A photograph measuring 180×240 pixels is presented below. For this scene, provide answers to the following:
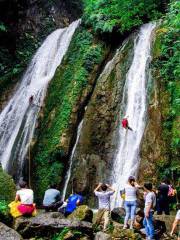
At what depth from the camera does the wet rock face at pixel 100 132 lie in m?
16.1

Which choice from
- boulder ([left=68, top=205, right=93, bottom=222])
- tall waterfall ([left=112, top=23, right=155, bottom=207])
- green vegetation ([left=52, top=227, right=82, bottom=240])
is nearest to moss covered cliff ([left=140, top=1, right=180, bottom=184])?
tall waterfall ([left=112, top=23, right=155, bottom=207])

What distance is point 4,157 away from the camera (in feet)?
61.4

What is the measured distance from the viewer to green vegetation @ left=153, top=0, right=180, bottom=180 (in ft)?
47.1

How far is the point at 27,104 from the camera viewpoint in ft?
67.3

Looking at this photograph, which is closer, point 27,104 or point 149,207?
point 149,207

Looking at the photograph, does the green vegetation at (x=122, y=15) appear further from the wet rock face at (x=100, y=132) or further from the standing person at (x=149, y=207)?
the standing person at (x=149, y=207)

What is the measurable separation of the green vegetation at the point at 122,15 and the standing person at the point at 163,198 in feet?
30.3

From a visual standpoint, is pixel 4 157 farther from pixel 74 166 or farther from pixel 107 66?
pixel 107 66

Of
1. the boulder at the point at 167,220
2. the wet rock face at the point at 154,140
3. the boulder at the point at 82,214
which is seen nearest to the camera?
the boulder at the point at 82,214

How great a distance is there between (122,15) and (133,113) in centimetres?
595

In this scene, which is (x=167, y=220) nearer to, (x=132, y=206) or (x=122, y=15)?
(x=132, y=206)

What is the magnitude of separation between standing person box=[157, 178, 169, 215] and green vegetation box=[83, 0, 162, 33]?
363 inches

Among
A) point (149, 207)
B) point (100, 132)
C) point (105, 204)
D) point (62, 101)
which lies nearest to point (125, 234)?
point (149, 207)

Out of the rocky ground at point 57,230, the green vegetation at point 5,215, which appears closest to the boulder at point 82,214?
the rocky ground at point 57,230
